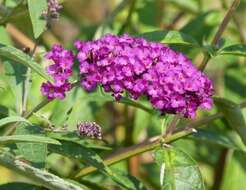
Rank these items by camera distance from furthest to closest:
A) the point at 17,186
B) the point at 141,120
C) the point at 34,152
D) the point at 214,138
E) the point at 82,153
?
the point at 141,120 < the point at 214,138 < the point at 17,186 < the point at 82,153 < the point at 34,152

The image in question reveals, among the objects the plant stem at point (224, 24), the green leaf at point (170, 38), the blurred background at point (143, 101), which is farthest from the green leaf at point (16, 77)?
the plant stem at point (224, 24)

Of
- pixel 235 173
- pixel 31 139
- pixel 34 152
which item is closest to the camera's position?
pixel 31 139

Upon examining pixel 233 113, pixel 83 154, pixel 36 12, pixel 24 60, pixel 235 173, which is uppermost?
pixel 36 12

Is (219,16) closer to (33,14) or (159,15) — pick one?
(159,15)

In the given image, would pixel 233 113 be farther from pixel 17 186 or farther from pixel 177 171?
pixel 17 186

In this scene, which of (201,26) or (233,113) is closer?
(233,113)

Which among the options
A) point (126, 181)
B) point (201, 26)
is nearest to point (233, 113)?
point (126, 181)

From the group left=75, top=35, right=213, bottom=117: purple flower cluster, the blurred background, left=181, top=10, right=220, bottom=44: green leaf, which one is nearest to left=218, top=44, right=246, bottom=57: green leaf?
left=75, top=35, right=213, bottom=117: purple flower cluster
